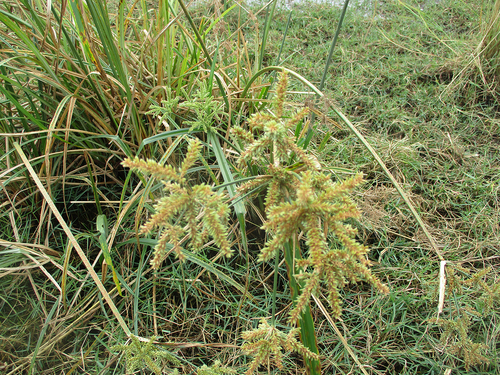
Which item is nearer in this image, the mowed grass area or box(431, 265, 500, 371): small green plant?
box(431, 265, 500, 371): small green plant

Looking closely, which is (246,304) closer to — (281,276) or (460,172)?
(281,276)

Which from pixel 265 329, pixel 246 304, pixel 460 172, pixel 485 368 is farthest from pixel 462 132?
pixel 265 329

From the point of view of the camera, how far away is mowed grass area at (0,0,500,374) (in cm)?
115

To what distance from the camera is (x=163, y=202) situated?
2.15 feet

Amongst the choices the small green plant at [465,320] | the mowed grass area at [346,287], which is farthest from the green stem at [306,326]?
the small green plant at [465,320]

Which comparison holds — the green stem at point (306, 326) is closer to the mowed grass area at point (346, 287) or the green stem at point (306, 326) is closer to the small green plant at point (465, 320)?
the mowed grass area at point (346, 287)

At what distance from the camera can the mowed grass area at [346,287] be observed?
1147mm

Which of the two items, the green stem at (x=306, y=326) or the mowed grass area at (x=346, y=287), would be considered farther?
the mowed grass area at (x=346, y=287)

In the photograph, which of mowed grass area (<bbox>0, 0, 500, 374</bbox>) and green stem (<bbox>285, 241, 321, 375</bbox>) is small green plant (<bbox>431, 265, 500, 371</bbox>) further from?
green stem (<bbox>285, 241, 321, 375</bbox>)

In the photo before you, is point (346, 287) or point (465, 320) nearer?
point (465, 320)

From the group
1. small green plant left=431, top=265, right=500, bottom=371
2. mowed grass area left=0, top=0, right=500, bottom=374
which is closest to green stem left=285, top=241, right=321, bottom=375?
mowed grass area left=0, top=0, right=500, bottom=374

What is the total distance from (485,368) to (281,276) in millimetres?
739

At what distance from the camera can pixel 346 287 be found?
1.34 m

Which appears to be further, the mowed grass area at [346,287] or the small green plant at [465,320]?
the mowed grass area at [346,287]
